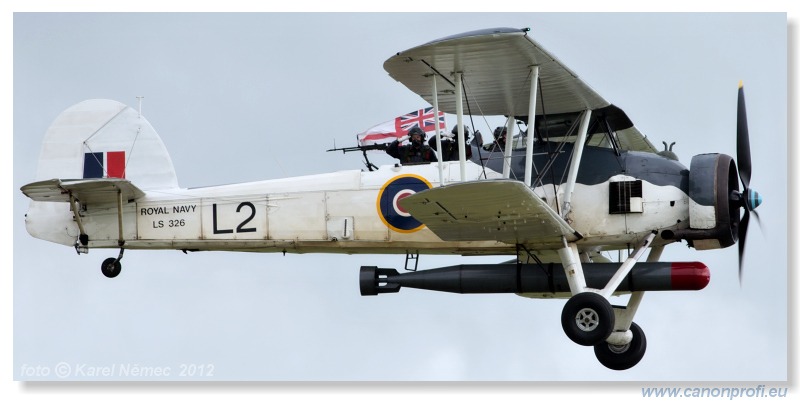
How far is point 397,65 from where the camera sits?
15.4 m

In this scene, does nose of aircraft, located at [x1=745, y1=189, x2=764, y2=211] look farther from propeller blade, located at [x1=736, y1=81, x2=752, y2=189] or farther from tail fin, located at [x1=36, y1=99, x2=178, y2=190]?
tail fin, located at [x1=36, y1=99, x2=178, y2=190]

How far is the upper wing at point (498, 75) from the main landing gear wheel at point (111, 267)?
15.1 feet

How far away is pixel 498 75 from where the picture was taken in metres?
15.8

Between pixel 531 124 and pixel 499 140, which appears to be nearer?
pixel 531 124

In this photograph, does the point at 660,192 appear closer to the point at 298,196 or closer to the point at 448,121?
the point at 448,121

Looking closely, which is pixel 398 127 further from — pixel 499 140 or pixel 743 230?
pixel 743 230

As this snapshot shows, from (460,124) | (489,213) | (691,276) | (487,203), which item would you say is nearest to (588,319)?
(691,276)

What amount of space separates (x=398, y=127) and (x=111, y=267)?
4.39 meters

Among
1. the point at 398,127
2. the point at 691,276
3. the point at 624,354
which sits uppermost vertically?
the point at 398,127

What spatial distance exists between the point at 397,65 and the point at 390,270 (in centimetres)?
281

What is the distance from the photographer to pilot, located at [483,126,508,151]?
55.5 feet

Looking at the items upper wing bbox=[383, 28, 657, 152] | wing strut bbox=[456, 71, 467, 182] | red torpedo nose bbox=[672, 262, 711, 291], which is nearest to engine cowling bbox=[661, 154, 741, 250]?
red torpedo nose bbox=[672, 262, 711, 291]

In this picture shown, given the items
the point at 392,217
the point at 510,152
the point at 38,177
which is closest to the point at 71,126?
the point at 38,177

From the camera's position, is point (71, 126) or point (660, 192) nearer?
point (660, 192)
